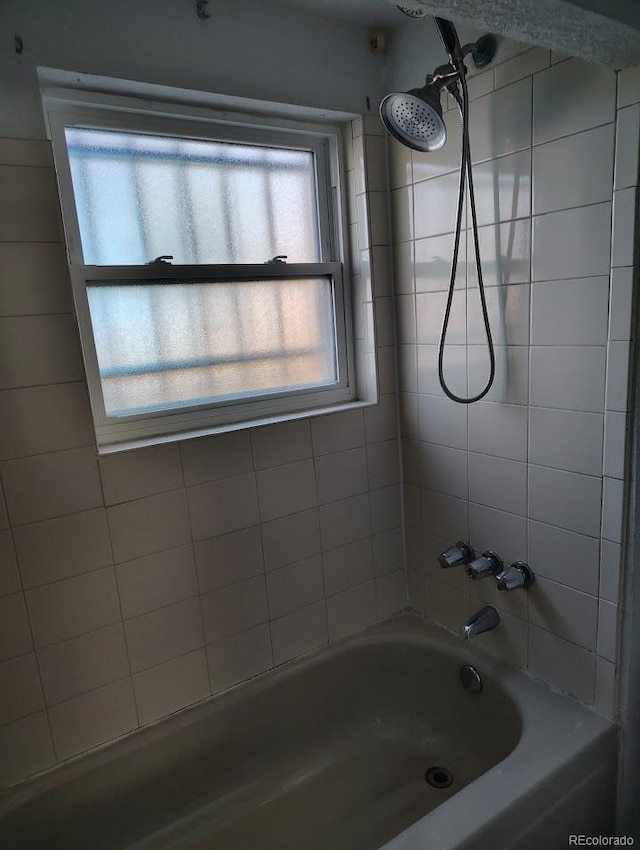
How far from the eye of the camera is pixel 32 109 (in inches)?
48.7

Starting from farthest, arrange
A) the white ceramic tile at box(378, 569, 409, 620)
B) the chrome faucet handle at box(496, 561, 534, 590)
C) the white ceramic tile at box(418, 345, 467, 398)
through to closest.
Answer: the white ceramic tile at box(378, 569, 409, 620) < the white ceramic tile at box(418, 345, 467, 398) < the chrome faucet handle at box(496, 561, 534, 590)

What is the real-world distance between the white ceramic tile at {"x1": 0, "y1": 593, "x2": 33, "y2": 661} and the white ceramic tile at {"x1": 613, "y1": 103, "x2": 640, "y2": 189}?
1723mm

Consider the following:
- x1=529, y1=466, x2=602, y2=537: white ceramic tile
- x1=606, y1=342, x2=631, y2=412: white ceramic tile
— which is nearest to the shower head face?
x1=606, y1=342, x2=631, y2=412: white ceramic tile

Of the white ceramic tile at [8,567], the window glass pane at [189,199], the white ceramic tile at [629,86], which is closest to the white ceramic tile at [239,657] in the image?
the white ceramic tile at [8,567]

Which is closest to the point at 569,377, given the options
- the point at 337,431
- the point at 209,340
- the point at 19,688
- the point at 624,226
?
the point at 624,226

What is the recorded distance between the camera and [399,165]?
1.73 metres

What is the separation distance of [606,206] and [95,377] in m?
1.36

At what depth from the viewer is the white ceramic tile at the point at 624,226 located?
1.18m

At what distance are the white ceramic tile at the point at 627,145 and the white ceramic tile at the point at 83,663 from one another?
1672 millimetres

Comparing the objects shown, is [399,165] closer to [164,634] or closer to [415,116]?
[415,116]

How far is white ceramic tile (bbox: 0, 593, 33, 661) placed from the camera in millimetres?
1314

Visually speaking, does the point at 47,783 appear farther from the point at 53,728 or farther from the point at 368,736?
the point at 368,736

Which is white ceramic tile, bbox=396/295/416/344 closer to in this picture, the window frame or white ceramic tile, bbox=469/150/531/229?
the window frame

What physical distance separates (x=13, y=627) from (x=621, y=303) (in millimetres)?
1653
